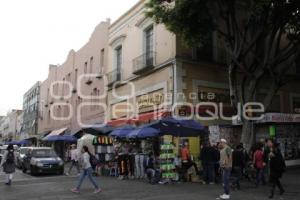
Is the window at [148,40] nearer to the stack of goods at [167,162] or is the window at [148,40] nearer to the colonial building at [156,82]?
the colonial building at [156,82]

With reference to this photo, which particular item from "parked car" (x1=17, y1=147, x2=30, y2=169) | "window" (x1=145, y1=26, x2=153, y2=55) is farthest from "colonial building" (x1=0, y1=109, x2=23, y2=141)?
"window" (x1=145, y1=26, x2=153, y2=55)

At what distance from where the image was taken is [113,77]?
30.2 metres

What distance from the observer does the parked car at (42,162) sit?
23866 mm

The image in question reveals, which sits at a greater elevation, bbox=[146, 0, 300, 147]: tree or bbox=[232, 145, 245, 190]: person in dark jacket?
bbox=[146, 0, 300, 147]: tree

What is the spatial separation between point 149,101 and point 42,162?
270 inches

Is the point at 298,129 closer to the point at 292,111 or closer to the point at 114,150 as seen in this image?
the point at 292,111

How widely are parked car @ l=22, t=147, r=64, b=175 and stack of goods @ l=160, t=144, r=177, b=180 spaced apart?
8.20 m

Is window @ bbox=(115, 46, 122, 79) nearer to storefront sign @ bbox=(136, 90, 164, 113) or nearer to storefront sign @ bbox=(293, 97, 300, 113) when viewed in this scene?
storefront sign @ bbox=(136, 90, 164, 113)

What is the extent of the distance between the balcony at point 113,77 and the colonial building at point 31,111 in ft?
97.3

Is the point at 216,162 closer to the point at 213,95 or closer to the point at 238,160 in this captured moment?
the point at 238,160

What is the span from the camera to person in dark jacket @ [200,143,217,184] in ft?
59.0

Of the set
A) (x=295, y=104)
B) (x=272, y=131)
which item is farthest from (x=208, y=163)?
(x=295, y=104)

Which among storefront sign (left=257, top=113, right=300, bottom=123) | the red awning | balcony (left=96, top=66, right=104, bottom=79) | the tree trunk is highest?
balcony (left=96, top=66, right=104, bottom=79)

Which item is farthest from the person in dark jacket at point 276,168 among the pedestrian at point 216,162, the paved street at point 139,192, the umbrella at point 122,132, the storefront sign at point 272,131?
the umbrella at point 122,132
